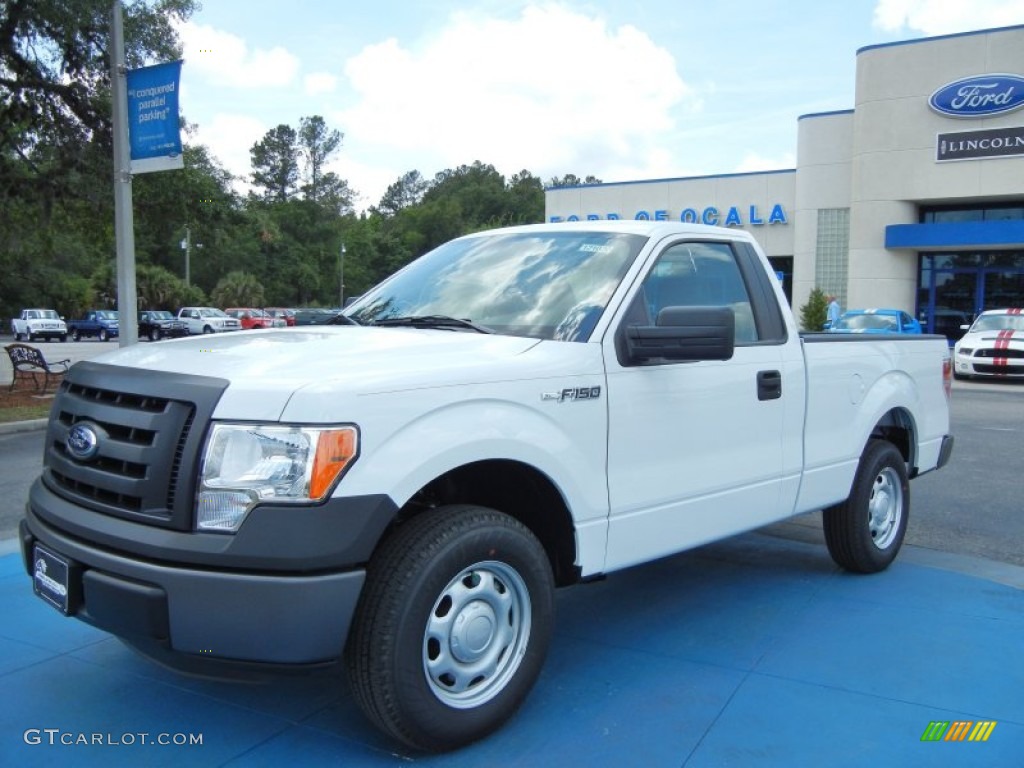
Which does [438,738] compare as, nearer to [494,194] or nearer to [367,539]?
[367,539]

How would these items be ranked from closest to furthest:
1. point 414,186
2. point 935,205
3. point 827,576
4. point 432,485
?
point 432,485, point 827,576, point 935,205, point 414,186

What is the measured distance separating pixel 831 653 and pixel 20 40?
48.5ft

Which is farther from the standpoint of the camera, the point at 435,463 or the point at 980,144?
the point at 980,144

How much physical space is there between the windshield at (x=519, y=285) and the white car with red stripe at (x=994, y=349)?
57.9 feet

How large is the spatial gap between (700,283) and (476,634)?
2115mm

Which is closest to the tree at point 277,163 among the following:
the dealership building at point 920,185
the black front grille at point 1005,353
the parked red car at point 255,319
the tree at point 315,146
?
the tree at point 315,146

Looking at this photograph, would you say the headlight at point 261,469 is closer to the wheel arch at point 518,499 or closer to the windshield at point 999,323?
the wheel arch at point 518,499

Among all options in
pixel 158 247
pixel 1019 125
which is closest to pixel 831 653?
pixel 1019 125

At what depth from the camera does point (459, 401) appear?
307cm

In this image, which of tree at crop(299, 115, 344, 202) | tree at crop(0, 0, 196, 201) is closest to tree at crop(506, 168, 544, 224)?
tree at crop(299, 115, 344, 202)

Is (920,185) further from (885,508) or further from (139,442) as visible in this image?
(139,442)

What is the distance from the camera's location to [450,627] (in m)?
3.07

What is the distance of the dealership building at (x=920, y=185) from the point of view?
27984mm

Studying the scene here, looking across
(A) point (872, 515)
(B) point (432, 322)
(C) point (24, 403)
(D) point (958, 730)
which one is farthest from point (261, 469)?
(C) point (24, 403)
